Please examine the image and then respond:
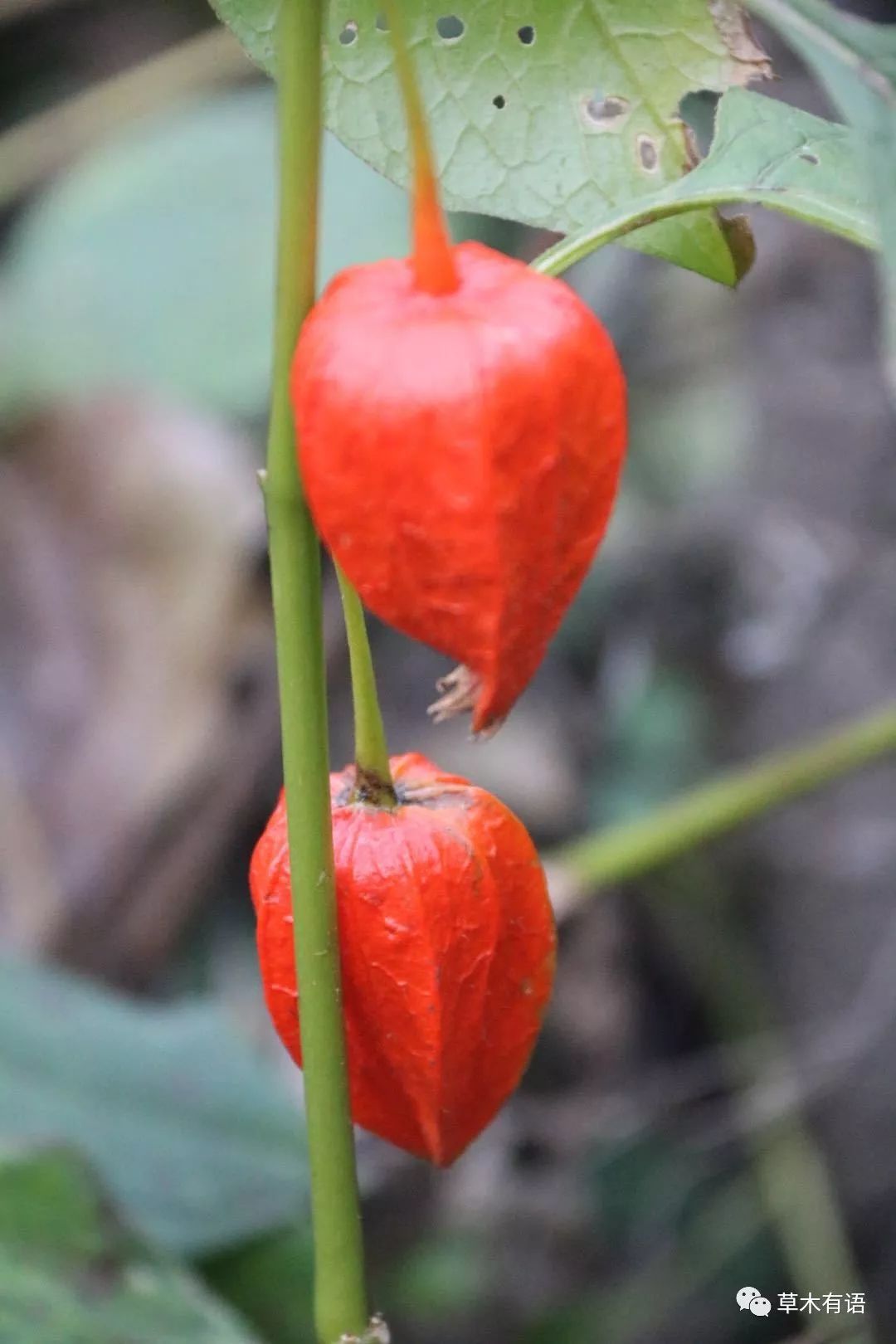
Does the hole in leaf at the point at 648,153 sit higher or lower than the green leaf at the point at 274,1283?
higher

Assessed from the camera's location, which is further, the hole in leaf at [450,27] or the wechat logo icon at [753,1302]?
the wechat logo icon at [753,1302]

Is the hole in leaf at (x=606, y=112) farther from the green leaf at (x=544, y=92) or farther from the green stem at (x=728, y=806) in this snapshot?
the green stem at (x=728, y=806)

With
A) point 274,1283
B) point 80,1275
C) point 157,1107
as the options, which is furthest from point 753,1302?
point 80,1275

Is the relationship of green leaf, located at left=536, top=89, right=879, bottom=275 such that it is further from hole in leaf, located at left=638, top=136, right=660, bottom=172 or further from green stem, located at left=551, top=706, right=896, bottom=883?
green stem, located at left=551, top=706, right=896, bottom=883

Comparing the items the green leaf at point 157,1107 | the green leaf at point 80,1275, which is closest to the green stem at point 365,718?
the green leaf at point 80,1275

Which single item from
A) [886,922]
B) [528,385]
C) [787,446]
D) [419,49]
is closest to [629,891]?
[886,922]

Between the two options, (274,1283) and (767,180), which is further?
(274,1283)

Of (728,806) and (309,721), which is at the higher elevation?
(309,721)

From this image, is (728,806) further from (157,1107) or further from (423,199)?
(423,199)

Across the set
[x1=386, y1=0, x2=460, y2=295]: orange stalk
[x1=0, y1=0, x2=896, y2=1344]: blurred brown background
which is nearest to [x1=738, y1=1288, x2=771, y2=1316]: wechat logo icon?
[x1=0, y1=0, x2=896, y2=1344]: blurred brown background
